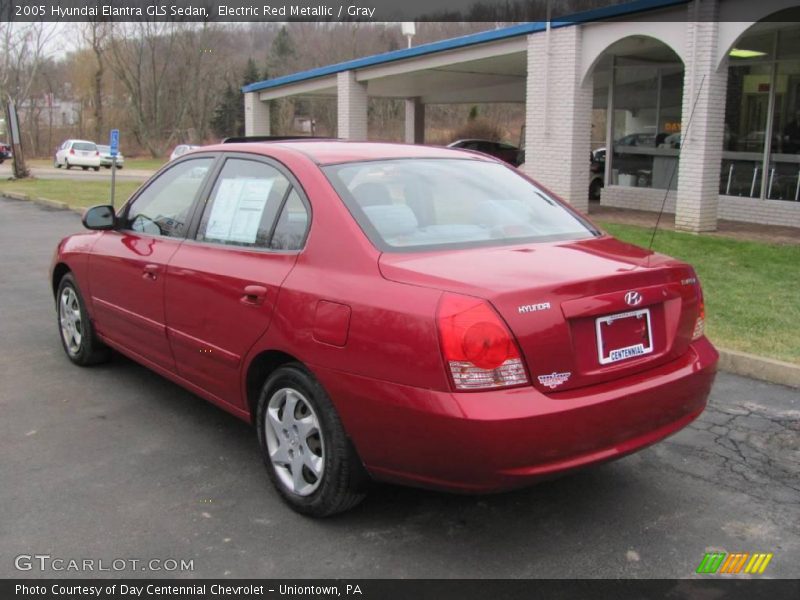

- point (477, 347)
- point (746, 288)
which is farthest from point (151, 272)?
point (746, 288)

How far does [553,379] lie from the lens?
2.87 meters

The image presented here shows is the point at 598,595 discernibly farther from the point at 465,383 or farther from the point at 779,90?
the point at 779,90

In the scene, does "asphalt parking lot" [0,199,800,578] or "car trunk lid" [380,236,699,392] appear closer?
"car trunk lid" [380,236,699,392]

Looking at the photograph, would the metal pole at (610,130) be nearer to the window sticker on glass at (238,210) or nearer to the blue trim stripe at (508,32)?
the blue trim stripe at (508,32)

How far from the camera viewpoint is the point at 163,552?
3146 millimetres

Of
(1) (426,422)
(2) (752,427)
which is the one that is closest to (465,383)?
(1) (426,422)

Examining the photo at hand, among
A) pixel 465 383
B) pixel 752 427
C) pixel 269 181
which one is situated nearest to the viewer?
pixel 465 383

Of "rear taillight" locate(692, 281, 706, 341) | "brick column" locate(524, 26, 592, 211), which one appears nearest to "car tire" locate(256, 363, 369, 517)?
"rear taillight" locate(692, 281, 706, 341)

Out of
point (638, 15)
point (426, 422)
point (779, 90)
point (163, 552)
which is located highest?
point (638, 15)

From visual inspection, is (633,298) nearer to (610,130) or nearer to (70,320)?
(70,320)

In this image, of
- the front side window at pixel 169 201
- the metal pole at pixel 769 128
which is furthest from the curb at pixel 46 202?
the metal pole at pixel 769 128

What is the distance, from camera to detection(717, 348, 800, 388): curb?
517 centimetres

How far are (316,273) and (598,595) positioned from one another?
66.5 inches

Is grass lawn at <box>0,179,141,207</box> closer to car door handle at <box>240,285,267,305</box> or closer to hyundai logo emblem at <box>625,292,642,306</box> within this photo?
car door handle at <box>240,285,267,305</box>
